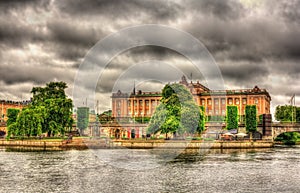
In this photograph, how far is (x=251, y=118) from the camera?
370ft

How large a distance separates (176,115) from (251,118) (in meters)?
29.8

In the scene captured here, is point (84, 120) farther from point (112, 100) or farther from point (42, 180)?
point (42, 180)

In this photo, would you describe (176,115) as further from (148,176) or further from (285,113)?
Result: (285,113)

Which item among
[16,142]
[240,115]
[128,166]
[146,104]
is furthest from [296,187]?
[146,104]

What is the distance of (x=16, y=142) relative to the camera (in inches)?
3671

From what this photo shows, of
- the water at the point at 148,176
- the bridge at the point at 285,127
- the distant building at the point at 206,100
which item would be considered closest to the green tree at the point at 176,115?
the bridge at the point at 285,127

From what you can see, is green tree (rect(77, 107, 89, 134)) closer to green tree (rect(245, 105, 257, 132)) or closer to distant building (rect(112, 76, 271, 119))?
distant building (rect(112, 76, 271, 119))

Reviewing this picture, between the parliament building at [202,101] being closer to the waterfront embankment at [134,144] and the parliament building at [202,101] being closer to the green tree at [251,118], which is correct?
the green tree at [251,118]

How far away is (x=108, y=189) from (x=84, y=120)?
95030mm

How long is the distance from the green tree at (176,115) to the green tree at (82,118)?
39915mm

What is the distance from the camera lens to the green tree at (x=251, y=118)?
4427 inches

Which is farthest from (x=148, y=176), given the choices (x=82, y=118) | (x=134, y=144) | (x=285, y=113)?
(x=285, y=113)

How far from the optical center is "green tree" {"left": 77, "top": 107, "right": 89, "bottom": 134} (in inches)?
5059

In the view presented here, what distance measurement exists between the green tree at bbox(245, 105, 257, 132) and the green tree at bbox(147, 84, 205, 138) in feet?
75.3
